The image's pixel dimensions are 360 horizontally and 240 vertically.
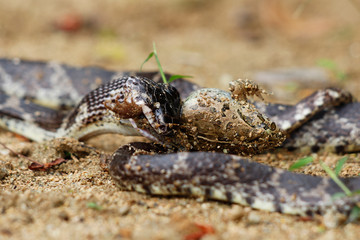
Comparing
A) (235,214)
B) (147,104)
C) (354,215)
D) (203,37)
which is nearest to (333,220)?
(354,215)

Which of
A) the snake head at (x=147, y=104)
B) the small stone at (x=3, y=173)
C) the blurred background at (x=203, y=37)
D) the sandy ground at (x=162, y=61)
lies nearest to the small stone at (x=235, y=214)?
the sandy ground at (x=162, y=61)

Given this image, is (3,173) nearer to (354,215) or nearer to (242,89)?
(242,89)

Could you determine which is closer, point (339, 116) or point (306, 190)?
point (306, 190)

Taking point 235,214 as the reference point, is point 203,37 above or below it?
above

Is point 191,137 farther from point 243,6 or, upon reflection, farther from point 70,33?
point 243,6

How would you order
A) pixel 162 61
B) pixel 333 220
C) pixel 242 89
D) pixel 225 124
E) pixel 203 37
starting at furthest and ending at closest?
pixel 203 37 < pixel 162 61 < pixel 242 89 < pixel 225 124 < pixel 333 220

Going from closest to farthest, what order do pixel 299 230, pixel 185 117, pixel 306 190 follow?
1. pixel 299 230
2. pixel 306 190
3. pixel 185 117

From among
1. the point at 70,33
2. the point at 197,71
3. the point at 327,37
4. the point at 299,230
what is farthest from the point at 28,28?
the point at 299,230
